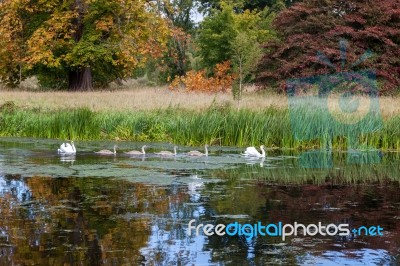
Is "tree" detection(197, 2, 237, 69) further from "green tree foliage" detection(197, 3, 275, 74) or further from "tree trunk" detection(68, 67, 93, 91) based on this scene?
"tree trunk" detection(68, 67, 93, 91)

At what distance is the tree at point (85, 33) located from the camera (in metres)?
28.9

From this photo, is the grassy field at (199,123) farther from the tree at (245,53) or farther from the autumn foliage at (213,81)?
the tree at (245,53)

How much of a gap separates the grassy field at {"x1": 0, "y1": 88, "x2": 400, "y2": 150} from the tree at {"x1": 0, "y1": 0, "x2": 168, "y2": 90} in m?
7.04

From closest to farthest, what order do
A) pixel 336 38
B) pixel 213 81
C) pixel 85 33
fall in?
1. pixel 336 38
2. pixel 85 33
3. pixel 213 81

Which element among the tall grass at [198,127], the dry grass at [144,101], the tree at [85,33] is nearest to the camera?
the tall grass at [198,127]

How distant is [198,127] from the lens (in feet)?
56.0

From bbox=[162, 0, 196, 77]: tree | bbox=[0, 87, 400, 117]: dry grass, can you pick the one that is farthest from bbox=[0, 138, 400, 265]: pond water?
bbox=[162, 0, 196, 77]: tree

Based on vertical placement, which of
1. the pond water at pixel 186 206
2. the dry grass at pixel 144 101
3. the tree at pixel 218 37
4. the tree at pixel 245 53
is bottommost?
the pond water at pixel 186 206

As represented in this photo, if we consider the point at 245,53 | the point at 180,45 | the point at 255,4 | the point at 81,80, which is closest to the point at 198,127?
the point at 245,53

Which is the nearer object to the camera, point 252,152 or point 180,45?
point 252,152

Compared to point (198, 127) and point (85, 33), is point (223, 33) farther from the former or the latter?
point (198, 127)

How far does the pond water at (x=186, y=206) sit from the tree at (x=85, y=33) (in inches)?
585

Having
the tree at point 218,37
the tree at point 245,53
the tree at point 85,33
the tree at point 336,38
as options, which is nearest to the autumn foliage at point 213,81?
the tree at point 245,53

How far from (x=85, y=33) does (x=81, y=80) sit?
233 centimetres
